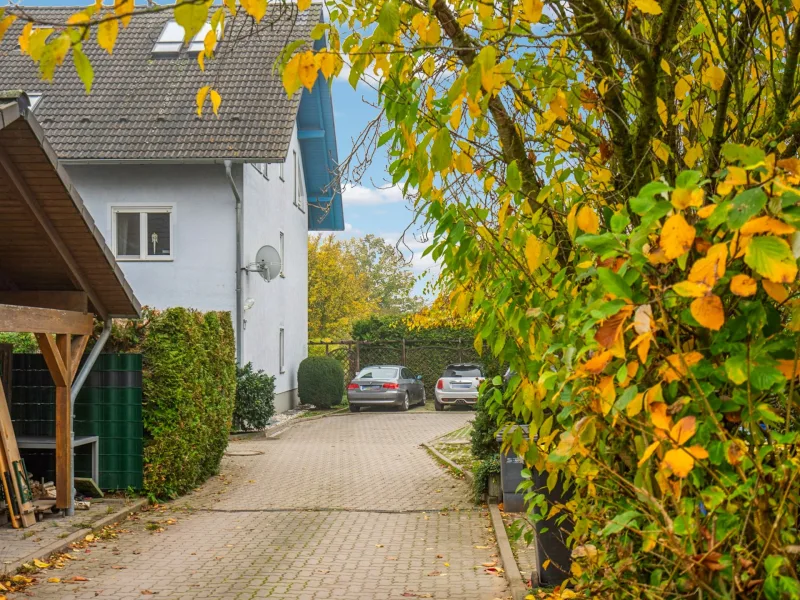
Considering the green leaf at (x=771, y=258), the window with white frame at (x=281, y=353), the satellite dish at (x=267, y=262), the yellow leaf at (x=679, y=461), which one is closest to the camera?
the green leaf at (x=771, y=258)

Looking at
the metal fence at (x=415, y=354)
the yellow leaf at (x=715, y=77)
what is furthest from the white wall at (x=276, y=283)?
the yellow leaf at (x=715, y=77)

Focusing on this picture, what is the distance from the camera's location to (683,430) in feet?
8.79

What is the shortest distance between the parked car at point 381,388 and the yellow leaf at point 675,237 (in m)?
27.1

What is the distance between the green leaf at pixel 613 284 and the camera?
271cm

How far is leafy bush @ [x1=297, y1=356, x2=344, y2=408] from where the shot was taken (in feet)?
96.1

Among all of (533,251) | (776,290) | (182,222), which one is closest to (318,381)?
(182,222)

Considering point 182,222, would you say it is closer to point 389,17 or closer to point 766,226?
point 389,17

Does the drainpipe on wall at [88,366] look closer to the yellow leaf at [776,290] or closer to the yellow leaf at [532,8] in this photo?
the yellow leaf at [532,8]

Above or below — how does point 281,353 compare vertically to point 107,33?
below

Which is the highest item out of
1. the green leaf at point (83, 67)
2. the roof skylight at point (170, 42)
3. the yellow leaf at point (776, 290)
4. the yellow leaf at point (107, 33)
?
the roof skylight at point (170, 42)

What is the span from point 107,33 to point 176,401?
971cm

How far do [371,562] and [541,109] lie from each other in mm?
5358

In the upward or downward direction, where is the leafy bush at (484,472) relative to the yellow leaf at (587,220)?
downward

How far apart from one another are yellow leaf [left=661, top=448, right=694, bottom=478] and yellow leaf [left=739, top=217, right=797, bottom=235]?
665 mm
